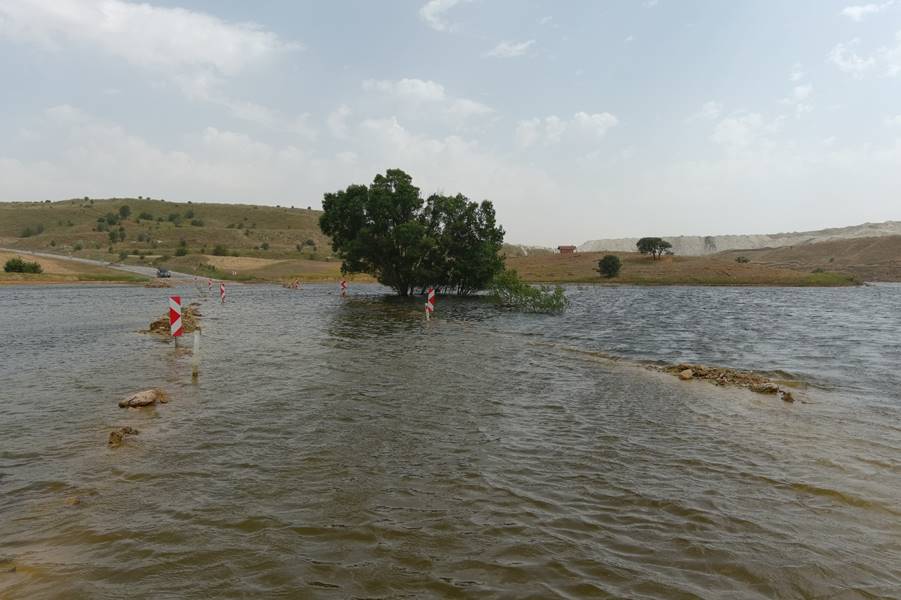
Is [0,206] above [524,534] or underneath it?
above

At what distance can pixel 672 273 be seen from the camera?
3123 inches

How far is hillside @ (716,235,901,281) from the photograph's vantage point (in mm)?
86438

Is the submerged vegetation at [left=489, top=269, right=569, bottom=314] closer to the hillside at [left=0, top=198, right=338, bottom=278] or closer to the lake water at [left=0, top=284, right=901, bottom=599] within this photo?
the lake water at [left=0, top=284, right=901, bottom=599]

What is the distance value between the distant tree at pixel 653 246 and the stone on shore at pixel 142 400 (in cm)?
8824

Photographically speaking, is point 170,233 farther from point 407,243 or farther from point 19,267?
point 407,243

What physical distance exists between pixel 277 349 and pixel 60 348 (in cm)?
778

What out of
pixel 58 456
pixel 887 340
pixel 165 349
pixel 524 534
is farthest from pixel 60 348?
pixel 887 340

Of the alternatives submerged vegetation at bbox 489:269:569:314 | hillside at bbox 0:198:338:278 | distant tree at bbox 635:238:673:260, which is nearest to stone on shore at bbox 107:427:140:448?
submerged vegetation at bbox 489:269:569:314

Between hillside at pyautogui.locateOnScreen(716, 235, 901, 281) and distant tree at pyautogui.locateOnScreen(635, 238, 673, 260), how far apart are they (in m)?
17.8

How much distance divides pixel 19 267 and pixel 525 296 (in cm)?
6757

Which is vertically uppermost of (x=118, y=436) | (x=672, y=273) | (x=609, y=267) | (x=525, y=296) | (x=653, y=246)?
→ (x=653, y=246)

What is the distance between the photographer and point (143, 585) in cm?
446

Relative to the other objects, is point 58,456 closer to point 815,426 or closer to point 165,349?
point 165,349

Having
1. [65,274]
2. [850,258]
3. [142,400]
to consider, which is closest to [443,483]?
[142,400]
